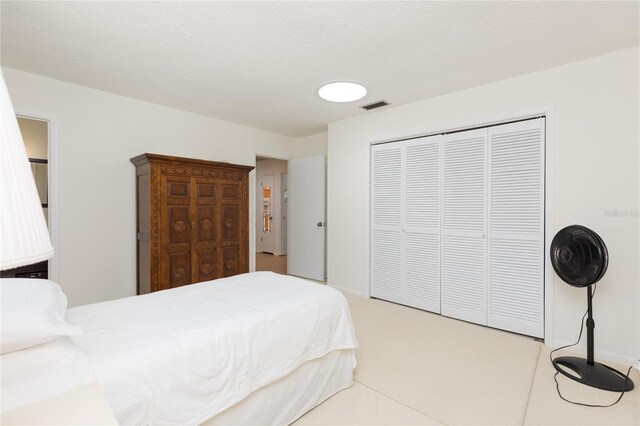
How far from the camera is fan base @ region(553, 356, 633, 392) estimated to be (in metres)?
2.11

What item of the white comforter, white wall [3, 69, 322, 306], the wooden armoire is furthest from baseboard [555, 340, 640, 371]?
white wall [3, 69, 322, 306]

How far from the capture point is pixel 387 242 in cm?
398

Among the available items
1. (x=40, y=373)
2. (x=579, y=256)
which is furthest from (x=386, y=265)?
(x=40, y=373)

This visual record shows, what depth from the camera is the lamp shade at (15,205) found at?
18.8 inches

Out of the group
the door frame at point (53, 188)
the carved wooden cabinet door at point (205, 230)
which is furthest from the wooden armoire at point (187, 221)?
the door frame at point (53, 188)

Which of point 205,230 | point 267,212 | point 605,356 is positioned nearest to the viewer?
point 605,356

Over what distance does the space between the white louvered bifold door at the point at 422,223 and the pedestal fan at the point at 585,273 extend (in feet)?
4.10

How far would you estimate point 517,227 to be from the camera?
2.98 metres

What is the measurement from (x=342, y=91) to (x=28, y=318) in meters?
2.83

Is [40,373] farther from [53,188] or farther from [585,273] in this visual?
[585,273]

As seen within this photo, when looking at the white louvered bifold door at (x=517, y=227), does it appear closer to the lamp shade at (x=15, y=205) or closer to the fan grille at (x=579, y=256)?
the fan grille at (x=579, y=256)

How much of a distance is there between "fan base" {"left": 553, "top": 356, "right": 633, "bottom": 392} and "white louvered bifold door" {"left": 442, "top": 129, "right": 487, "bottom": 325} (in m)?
0.84

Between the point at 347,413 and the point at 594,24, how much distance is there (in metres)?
3.02

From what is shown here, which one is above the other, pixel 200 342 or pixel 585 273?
pixel 585 273
